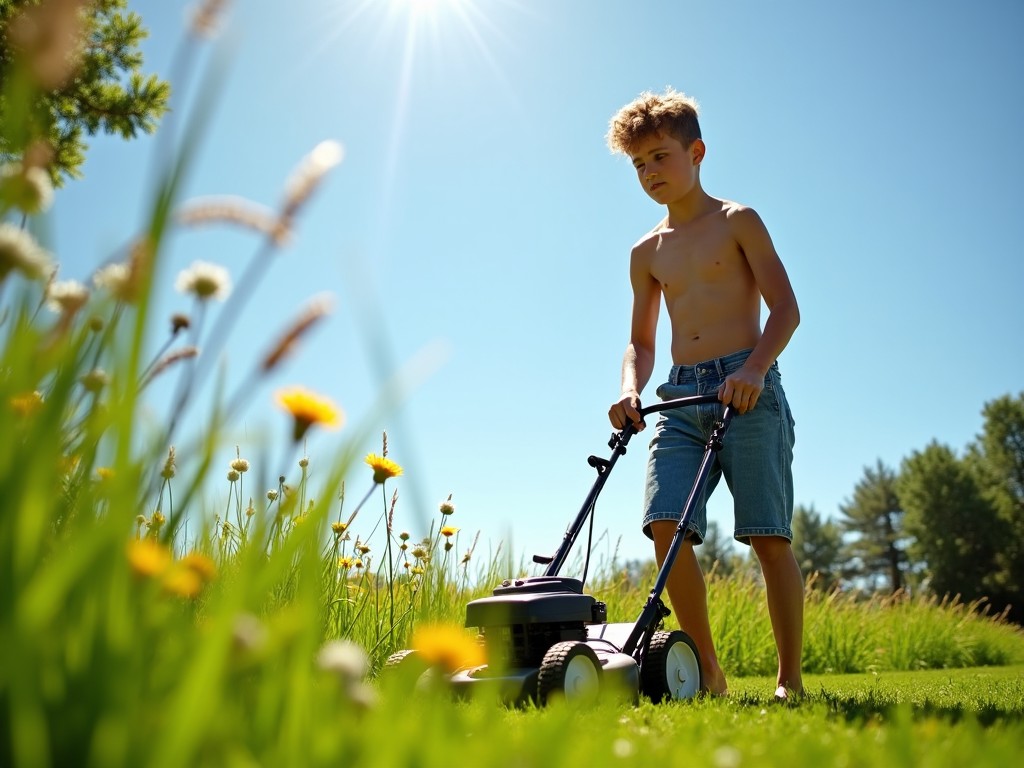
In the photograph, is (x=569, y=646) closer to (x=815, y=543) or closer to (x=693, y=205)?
(x=693, y=205)

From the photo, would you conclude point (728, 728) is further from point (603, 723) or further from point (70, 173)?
point (70, 173)

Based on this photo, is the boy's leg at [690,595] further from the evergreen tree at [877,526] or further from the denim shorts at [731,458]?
the evergreen tree at [877,526]

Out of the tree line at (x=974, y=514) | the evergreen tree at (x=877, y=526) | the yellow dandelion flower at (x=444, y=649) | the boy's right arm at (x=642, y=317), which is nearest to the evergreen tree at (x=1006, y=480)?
the tree line at (x=974, y=514)

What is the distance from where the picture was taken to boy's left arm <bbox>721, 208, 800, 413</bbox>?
12.5ft

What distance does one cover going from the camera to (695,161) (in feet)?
15.3

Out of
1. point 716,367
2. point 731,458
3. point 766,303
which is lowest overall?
point 731,458

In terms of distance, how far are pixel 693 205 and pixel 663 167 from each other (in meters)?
0.31

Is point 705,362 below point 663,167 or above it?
below

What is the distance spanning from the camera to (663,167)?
4.46 meters

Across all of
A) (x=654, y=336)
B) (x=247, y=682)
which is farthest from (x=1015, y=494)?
(x=247, y=682)

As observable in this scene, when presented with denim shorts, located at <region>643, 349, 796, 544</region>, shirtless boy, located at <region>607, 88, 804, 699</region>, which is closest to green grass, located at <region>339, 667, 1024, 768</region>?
shirtless boy, located at <region>607, 88, 804, 699</region>

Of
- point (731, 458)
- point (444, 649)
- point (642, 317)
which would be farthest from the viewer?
point (642, 317)

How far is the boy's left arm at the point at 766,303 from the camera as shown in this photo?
3820 mm

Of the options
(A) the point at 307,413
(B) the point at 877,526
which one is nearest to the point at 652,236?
(A) the point at 307,413
